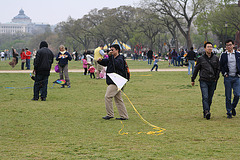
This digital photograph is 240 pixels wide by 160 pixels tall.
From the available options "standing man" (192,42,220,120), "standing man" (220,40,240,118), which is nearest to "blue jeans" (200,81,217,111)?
"standing man" (192,42,220,120)

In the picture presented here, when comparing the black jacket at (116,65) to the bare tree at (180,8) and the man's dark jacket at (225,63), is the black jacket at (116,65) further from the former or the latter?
the bare tree at (180,8)

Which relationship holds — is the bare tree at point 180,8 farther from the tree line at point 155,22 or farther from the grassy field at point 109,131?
the grassy field at point 109,131

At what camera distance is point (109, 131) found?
793 cm

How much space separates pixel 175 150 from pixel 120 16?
77327 millimetres

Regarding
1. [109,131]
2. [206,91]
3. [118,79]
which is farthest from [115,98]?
[206,91]

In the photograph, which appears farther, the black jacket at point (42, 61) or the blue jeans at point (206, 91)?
the black jacket at point (42, 61)

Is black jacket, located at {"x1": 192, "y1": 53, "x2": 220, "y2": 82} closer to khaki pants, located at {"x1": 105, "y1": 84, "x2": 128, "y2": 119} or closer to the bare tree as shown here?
khaki pants, located at {"x1": 105, "y1": 84, "x2": 128, "y2": 119}

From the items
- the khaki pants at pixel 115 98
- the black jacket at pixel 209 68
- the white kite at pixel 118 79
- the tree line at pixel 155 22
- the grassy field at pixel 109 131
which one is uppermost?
the tree line at pixel 155 22

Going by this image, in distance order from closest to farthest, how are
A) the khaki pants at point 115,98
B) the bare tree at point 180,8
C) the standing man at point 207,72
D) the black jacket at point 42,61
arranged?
1. the khaki pants at point 115,98
2. the standing man at point 207,72
3. the black jacket at point 42,61
4. the bare tree at point 180,8

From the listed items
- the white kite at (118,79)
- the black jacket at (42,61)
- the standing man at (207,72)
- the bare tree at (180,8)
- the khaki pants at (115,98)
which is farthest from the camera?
the bare tree at (180,8)

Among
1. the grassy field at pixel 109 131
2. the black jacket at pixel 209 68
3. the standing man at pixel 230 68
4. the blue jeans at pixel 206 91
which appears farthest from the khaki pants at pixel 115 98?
the standing man at pixel 230 68

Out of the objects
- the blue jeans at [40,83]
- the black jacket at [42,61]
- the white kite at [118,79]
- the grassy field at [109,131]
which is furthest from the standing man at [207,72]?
the blue jeans at [40,83]

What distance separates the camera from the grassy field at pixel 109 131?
240 inches

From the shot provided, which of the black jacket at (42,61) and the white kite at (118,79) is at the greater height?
the black jacket at (42,61)
